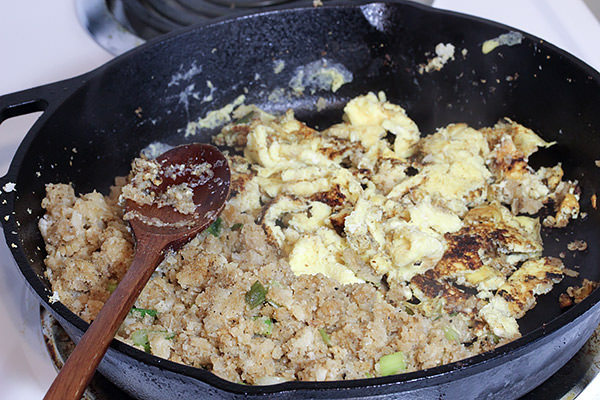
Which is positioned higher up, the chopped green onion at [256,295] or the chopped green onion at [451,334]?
the chopped green onion at [256,295]

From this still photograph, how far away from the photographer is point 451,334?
1.18 meters

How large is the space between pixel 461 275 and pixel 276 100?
0.77m

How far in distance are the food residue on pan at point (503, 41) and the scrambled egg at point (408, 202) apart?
0.64ft

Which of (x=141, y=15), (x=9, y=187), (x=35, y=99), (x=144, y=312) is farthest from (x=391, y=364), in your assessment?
(x=141, y=15)

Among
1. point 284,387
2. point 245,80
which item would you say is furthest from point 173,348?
point 245,80

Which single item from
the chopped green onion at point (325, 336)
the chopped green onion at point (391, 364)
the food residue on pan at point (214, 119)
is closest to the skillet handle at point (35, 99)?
the food residue on pan at point (214, 119)

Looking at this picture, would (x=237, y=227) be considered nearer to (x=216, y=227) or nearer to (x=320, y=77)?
(x=216, y=227)

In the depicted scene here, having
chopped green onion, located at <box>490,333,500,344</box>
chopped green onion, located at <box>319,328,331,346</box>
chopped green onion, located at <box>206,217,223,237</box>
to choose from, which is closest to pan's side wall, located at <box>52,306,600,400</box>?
chopped green onion, located at <box>490,333,500,344</box>

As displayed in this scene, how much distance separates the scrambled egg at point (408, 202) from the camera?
1336 millimetres

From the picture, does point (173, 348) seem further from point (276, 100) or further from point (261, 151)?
point (276, 100)

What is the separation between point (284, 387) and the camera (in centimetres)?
86

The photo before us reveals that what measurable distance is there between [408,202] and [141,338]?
680 millimetres

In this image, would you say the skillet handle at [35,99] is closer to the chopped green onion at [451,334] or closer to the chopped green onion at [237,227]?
the chopped green onion at [237,227]

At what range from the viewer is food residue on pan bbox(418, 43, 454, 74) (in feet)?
5.57
